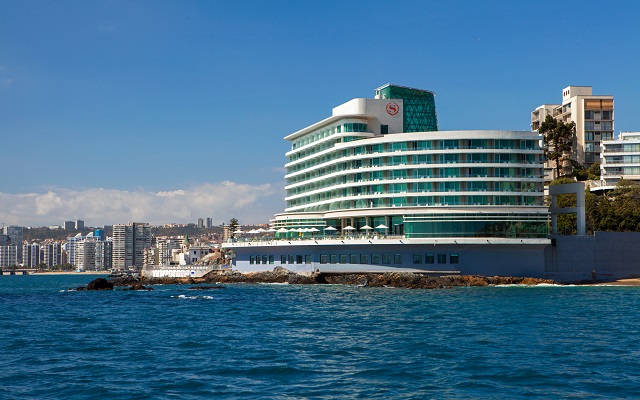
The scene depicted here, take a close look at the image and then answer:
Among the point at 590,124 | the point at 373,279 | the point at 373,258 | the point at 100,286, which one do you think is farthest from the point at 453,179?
the point at 590,124

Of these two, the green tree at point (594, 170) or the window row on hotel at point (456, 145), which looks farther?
the green tree at point (594, 170)

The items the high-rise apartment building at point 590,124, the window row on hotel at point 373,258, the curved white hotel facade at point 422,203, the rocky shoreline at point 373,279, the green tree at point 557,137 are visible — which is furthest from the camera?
the high-rise apartment building at point 590,124

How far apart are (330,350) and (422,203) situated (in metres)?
59.2

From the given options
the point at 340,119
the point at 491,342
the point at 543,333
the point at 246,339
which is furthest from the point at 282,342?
the point at 340,119

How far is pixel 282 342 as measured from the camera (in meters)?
39.4

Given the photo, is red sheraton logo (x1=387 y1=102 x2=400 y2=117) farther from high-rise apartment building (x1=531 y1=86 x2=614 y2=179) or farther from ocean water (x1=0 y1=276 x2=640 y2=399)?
high-rise apartment building (x1=531 y1=86 x2=614 y2=179)

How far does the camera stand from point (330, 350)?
36.3m

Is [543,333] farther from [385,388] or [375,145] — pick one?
[375,145]

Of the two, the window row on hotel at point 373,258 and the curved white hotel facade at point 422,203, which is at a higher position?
the curved white hotel facade at point 422,203

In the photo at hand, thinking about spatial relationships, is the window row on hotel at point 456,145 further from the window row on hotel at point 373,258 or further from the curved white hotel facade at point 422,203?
the window row on hotel at point 373,258

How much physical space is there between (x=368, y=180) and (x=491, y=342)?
2474 inches

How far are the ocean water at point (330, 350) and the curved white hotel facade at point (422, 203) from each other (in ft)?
88.5

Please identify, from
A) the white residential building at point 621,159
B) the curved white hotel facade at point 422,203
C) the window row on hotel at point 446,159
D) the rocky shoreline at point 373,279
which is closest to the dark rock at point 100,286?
the rocky shoreline at point 373,279

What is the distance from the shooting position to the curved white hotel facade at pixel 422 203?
297 ft
